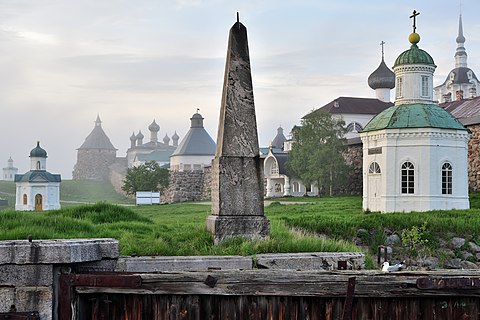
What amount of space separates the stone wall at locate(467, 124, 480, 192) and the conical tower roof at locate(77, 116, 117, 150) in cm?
9004

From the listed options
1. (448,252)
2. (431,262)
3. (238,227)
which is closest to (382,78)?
(448,252)

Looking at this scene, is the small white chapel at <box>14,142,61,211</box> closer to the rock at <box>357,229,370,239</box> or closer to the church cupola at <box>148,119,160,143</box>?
the rock at <box>357,229,370,239</box>

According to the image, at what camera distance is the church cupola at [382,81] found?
61.7 meters

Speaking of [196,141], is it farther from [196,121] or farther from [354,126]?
[354,126]

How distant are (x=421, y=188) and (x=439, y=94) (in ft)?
201

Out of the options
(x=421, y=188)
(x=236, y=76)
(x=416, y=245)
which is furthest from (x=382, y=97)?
(x=236, y=76)

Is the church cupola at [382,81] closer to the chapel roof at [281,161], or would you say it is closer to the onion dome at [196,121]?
the chapel roof at [281,161]

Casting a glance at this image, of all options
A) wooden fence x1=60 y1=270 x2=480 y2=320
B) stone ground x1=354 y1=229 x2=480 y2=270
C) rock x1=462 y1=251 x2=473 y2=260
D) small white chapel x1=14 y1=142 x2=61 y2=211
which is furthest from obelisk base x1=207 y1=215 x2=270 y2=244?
small white chapel x1=14 y1=142 x2=61 y2=211

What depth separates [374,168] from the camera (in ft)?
98.8

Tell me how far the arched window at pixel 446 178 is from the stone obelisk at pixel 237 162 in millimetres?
21978

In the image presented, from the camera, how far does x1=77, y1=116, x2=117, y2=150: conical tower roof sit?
393 ft

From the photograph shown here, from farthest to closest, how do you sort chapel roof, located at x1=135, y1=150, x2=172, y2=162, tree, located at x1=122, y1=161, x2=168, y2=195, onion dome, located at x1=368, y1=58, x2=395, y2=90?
chapel roof, located at x1=135, y1=150, x2=172, y2=162 → onion dome, located at x1=368, y1=58, x2=395, y2=90 → tree, located at x1=122, y1=161, x2=168, y2=195

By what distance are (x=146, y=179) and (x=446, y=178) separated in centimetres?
3447

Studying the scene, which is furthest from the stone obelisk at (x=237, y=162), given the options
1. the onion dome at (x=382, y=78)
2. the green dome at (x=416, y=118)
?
the onion dome at (x=382, y=78)
